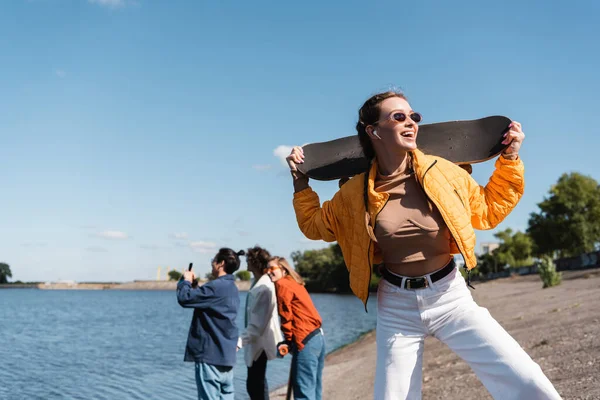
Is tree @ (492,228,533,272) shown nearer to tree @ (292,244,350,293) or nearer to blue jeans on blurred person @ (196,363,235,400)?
tree @ (292,244,350,293)

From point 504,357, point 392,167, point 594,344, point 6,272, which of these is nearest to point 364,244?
point 392,167

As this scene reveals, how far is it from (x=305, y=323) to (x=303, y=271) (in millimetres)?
115954

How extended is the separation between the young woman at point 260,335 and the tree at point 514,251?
89419mm

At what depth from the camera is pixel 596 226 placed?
6819cm

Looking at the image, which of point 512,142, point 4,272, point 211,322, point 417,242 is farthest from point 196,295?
point 4,272

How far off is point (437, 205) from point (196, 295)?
446 centimetres

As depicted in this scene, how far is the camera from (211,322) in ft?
23.4

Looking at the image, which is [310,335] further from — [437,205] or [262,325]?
[437,205]

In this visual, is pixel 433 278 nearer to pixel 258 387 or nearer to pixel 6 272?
pixel 258 387

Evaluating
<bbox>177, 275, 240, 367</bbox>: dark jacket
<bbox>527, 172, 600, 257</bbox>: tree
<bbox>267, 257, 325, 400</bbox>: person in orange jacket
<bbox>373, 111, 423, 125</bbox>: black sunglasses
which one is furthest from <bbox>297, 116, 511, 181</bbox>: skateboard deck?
<bbox>527, 172, 600, 257</bbox>: tree

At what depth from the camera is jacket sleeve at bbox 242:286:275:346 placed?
26.5 feet

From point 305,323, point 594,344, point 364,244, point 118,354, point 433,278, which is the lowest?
point 118,354

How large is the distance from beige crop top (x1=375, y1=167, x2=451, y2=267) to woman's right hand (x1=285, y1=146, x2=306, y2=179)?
0.84 metres

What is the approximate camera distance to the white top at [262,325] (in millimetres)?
8086
